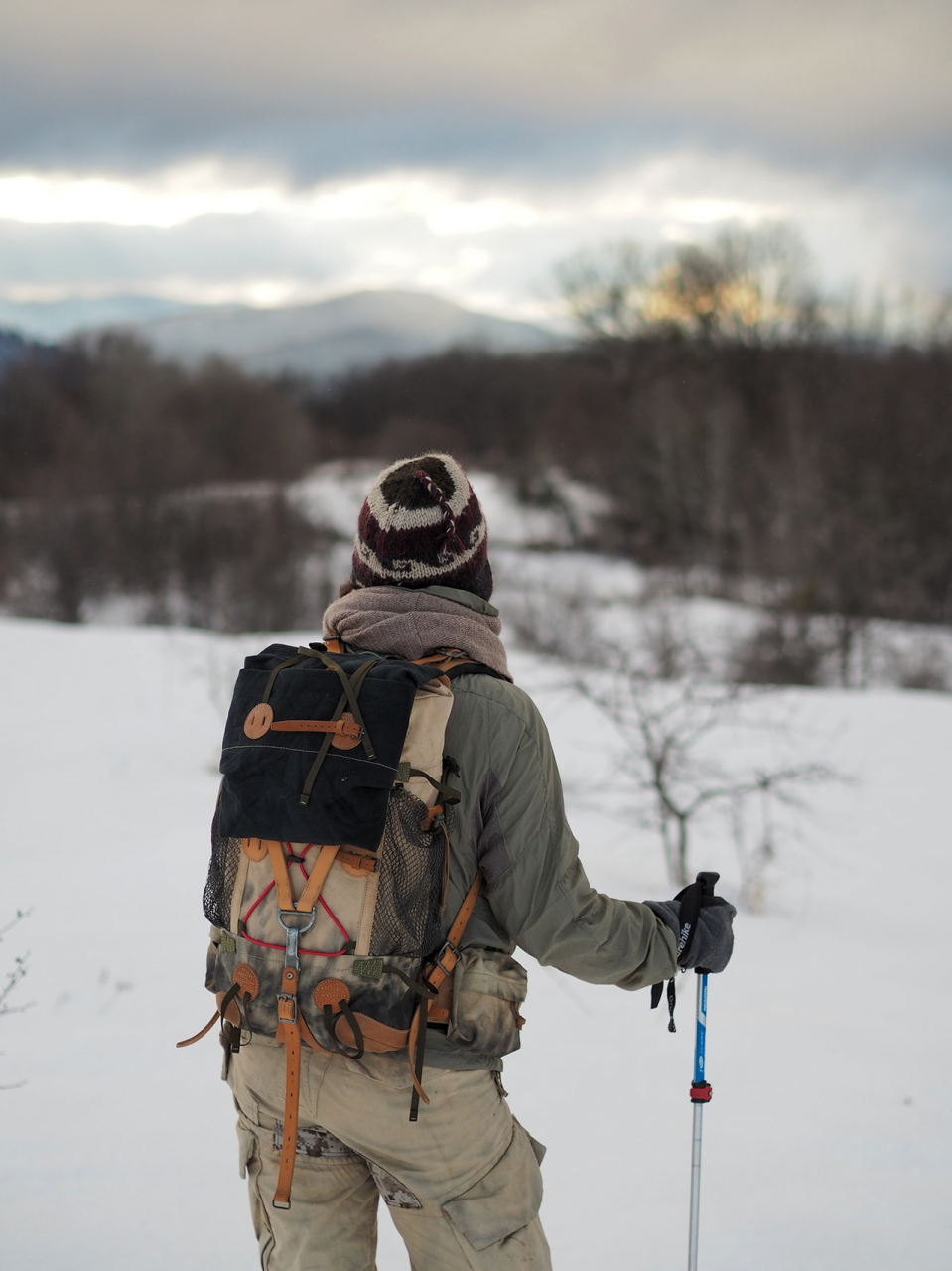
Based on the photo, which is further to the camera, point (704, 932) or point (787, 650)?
point (787, 650)

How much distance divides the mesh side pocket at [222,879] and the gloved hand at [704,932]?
738 mm

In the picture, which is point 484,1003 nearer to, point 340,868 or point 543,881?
point 543,881

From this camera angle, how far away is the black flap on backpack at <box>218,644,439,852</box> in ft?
5.18

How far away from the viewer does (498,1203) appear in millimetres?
1680

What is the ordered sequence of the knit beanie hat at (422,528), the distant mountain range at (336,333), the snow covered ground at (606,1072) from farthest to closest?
1. the distant mountain range at (336,333)
2. the snow covered ground at (606,1072)
3. the knit beanie hat at (422,528)

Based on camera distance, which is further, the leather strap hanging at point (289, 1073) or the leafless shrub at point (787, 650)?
the leafless shrub at point (787, 650)

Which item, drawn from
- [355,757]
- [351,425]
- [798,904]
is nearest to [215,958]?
[355,757]

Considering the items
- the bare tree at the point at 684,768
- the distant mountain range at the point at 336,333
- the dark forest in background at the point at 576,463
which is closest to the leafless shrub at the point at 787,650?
the dark forest in background at the point at 576,463

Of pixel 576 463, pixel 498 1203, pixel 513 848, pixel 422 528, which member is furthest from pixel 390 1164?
pixel 576 463

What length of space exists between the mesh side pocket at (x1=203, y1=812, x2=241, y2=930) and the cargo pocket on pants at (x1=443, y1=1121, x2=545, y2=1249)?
1.87ft

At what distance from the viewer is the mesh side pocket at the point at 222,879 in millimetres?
1677

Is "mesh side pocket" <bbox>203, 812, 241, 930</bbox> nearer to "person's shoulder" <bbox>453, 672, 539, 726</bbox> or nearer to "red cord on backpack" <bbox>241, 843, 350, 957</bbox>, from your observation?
"red cord on backpack" <bbox>241, 843, 350, 957</bbox>

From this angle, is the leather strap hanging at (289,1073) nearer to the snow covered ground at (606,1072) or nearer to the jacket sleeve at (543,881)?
the jacket sleeve at (543,881)

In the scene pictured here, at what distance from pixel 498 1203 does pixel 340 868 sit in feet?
1.97
